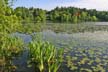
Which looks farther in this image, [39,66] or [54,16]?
[54,16]

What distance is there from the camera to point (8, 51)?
60.6 feet

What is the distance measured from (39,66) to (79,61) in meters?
4.26

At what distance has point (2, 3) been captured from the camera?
14.5m

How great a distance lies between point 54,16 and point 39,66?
107341mm

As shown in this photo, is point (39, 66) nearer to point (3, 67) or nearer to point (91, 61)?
point (3, 67)

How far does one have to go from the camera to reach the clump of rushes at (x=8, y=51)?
1512 centimetres

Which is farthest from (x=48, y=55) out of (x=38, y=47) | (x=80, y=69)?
(x=80, y=69)

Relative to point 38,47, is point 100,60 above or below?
below

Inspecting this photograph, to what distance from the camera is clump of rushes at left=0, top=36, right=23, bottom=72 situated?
15117mm

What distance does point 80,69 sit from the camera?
14.8 m

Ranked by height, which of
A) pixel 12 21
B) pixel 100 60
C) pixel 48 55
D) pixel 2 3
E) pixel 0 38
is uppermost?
pixel 2 3

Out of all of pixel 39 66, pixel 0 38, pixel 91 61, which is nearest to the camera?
pixel 39 66

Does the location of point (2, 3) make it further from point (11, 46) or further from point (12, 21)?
point (11, 46)

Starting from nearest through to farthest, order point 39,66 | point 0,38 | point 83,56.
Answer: point 39,66
point 0,38
point 83,56
